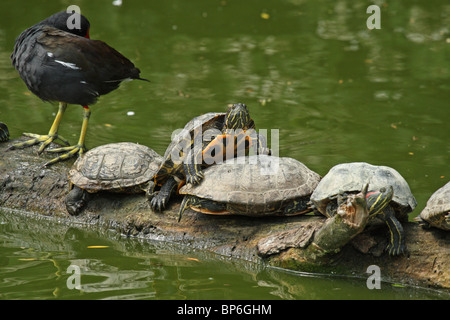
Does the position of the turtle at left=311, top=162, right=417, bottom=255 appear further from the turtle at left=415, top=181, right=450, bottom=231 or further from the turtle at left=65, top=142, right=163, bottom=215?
the turtle at left=65, top=142, right=163, bottom=215

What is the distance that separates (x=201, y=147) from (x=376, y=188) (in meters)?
1.51

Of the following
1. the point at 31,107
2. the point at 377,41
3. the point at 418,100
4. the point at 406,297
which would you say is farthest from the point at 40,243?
the point at 377,41

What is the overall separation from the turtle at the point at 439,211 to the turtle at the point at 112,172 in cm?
225

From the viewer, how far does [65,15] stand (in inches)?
259

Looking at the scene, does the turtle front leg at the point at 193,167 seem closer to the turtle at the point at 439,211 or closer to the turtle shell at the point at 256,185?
the turtle shell at the point at 256,185

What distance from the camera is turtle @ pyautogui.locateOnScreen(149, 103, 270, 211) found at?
505 centimetres

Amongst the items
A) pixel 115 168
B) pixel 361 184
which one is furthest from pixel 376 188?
pixel 115 168

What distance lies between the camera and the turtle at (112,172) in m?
5.33

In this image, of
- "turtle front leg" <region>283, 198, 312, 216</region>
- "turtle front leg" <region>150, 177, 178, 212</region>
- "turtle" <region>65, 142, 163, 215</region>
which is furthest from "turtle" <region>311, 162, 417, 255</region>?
"turtle" <region>65, 142, 163, 215</region>

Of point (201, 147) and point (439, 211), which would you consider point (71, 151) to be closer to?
point (201, 147)

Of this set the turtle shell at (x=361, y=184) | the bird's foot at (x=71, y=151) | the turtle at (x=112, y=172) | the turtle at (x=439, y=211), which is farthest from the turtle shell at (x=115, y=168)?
the turtle at (x=439, y=211)

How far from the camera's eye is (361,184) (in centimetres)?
443

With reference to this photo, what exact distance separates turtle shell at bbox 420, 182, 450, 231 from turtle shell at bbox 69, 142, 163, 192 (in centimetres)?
230

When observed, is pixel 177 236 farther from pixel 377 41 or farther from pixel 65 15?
pixel 377 41
